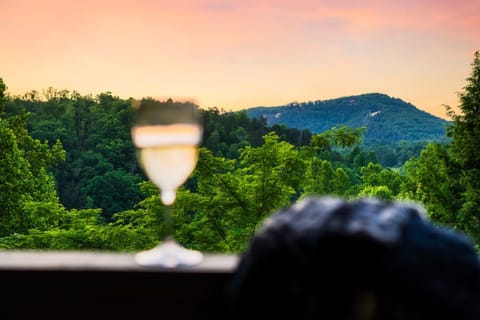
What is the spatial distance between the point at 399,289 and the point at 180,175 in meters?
0.61

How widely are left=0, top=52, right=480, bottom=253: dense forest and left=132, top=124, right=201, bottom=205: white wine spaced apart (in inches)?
383

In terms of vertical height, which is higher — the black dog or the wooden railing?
the black dog

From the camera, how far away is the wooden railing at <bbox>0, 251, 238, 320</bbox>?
121cm

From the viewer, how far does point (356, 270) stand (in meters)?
0.72

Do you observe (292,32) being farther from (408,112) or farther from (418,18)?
(408,112)

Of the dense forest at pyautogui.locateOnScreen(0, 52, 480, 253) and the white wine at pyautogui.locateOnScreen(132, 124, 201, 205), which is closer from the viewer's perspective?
the white wine at pyautogui.locateOnScreen(132, 124, 201, 205)

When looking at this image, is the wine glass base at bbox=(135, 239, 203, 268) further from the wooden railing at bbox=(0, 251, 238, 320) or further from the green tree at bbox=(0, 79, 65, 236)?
the green tree at bbox=(0, 79, 65, 236)

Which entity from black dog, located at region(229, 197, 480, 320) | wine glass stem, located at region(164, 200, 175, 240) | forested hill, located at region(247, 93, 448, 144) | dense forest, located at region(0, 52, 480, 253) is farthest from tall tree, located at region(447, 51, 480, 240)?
black dog, located at region(229, 197, 480, 320)

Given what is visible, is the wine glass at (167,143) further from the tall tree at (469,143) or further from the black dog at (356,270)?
the tall tree at (469,143)

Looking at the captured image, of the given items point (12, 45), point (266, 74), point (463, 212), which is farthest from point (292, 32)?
point (463, 212)

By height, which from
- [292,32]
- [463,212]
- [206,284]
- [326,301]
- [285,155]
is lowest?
[463,212]

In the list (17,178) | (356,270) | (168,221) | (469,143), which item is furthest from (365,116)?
(356,270)

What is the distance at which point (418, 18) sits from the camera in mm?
31219

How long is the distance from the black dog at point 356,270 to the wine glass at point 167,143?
43 centimetres
